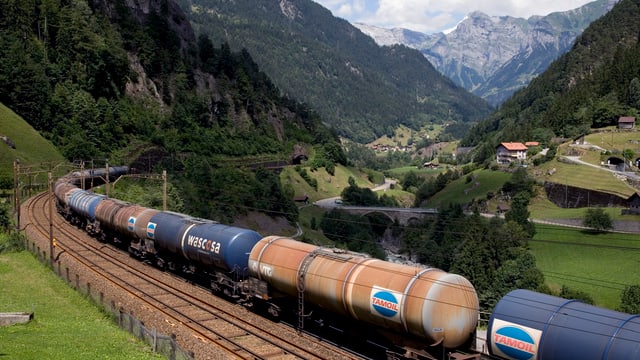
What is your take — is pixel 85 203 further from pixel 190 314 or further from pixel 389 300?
pixel 389 300

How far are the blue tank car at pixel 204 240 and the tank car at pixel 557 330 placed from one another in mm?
17086

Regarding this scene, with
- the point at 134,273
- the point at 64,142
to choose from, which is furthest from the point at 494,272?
the point at 64,142

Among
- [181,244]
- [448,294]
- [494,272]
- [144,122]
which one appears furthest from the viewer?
[144,122]

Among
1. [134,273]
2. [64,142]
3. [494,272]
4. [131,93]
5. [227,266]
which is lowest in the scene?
[494,272]

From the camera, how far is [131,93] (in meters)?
130

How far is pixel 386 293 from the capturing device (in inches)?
916

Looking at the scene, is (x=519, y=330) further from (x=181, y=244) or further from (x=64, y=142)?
(x=64, y=142)

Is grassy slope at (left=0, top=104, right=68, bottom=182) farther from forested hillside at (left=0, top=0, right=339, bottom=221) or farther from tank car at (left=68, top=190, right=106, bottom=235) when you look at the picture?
tank car at (left=68, top=190, right=106, bottom=235)

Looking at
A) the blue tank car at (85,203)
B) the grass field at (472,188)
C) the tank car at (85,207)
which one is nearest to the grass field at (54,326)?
the blue tank car at (85,203)

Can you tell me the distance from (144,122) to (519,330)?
112271 millimetres

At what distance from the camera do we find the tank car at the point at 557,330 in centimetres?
1738

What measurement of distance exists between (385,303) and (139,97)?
12040cm

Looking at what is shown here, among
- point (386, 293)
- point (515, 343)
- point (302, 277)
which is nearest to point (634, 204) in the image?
point (302, 277)

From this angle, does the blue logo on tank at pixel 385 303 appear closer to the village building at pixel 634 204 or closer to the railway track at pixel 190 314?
the railway track at pixel 190 314
